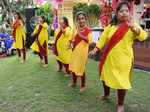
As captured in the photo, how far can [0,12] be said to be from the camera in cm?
1955

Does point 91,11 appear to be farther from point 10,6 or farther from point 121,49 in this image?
point 121,49

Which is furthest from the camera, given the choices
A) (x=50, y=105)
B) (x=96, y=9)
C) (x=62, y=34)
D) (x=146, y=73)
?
(x=96, y=9)

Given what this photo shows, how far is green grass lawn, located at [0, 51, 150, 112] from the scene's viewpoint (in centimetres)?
270

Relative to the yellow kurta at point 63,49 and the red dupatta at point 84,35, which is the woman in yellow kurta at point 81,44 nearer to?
the red dupatta at point 84,35

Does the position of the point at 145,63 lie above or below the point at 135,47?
below

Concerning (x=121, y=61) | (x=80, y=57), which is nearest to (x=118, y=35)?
(x=121, y=61)

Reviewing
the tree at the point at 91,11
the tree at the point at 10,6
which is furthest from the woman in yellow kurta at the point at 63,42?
the tree at the point at 10,6

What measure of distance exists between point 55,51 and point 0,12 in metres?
17.6

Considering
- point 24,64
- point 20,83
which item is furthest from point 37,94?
point 24,64

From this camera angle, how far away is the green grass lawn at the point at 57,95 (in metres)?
2.70

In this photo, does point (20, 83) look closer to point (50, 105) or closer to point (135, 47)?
point (50, 105)

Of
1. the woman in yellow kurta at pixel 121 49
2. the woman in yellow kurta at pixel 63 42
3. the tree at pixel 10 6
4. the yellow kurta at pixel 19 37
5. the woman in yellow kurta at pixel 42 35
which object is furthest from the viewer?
the tree at pixel 10 6

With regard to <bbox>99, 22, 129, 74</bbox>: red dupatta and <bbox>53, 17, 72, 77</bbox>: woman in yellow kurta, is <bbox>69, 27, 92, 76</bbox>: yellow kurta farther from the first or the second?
<bbox>53, 17, 72, 77</bbox>: woman in yellow kurta

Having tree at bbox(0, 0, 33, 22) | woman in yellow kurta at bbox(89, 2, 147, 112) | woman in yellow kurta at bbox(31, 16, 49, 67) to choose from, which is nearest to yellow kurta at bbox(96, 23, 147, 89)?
woman in yellow kurta at bbox(89, 2, 147, 112)
